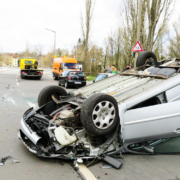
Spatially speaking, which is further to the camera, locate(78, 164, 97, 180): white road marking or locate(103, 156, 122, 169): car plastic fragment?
locate(103, 156, 122, 169): car plastic fragment

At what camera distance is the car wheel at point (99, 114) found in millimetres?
3195

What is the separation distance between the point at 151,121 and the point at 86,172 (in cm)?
126

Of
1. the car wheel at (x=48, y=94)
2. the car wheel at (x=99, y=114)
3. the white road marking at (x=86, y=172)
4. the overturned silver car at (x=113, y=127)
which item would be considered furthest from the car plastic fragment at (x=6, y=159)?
the car wheel at (x=48, y=94)

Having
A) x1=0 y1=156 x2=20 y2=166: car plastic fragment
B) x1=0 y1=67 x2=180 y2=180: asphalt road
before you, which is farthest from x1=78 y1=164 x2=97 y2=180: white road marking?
x1=0 y1=156 x2=20 y2=166: car plastic fragment

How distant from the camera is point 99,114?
3.34m

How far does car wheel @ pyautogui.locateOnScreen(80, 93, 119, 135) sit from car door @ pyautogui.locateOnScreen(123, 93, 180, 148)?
0.22 metres

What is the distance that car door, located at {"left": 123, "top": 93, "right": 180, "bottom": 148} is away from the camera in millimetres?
3307

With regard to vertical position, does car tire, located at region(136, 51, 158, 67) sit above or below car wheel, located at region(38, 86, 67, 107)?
above

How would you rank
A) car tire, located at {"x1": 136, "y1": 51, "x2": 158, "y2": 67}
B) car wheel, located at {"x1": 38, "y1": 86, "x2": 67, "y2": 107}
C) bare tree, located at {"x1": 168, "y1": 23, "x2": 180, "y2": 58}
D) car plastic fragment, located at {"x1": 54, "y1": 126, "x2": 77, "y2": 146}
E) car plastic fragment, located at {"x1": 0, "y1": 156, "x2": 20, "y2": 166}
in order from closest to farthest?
car plastic fragment, located at {"x1": 54, "y1": 126, "x2": 77, "y2": 146}
car plastic fragment, located at {"x1": 0, "y1": 156, "x2": 20, "y2": 166}
car wheel, located at {"x1": 38, "y1": 86, "x2": 67, "y2": 107}
car tire, located at {"x1": 136, "y1": 51, "x2": 158, "y2": 67}
bare tree, located at {"x1": 168, "y1": 23, "x2": 180, "y2": 58}

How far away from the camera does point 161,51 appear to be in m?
31.1

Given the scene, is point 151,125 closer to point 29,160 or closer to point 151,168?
point 151,168

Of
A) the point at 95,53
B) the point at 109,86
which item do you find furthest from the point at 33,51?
the point at 109,86

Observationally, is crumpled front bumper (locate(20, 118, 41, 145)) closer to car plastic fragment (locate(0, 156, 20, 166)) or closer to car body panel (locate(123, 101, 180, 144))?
car plastic fragment (locate(0, 156, 20, 166))

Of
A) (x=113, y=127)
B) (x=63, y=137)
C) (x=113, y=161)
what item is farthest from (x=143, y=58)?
(x=63, y=137)
